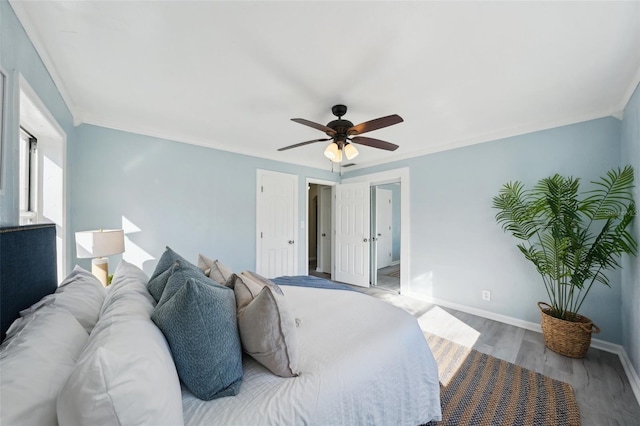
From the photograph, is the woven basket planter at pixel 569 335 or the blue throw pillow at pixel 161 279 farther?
the woven basket planter at pixel 569 335

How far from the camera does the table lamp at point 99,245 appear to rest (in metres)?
2.07

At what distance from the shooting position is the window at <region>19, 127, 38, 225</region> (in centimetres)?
198

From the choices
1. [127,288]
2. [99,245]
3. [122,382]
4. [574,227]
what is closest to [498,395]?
[574,227]

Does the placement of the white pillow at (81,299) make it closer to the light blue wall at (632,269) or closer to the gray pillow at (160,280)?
the gray pillow at (160,280)

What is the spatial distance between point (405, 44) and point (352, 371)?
1886 millimetres

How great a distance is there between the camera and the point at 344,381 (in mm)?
Answer: 1066

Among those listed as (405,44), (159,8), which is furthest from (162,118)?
(405,44)

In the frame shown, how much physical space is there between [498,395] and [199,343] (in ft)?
7.01

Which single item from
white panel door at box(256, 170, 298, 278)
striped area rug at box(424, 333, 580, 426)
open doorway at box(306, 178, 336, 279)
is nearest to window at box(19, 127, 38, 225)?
white panel door at box(256, 170, 298, 278)

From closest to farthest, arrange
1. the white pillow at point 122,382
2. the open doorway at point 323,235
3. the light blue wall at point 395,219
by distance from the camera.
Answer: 1. the white pillow at point 122,382
2. the open doorway at point 323,235
3. the light blue wall at point 395,219

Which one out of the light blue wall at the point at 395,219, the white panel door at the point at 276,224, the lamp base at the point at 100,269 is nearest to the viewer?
the lamp base at the point at 100,269

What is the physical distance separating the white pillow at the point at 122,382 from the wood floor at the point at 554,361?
246 cm

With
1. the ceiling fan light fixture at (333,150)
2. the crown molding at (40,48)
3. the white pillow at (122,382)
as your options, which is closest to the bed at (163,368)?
the white pillow at (122,382)

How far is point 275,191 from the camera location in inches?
167
